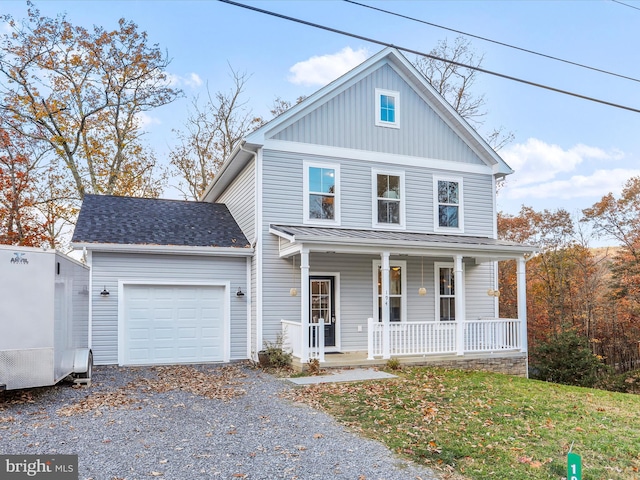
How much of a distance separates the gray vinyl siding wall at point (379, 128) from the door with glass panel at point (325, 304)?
3.66 metres

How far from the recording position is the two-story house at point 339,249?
37.7ft

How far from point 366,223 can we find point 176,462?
8.96 metres

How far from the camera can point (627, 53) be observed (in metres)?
12.9

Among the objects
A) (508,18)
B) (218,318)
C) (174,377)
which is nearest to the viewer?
(174,377)

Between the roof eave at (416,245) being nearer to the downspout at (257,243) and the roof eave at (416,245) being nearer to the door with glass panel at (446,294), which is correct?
the downspout at (257,243)

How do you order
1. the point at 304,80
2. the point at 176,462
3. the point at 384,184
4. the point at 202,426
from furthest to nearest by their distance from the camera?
1. the point at 304,80
2. the point at 384,184
3. the point at 202,426
4. the point at 176,462

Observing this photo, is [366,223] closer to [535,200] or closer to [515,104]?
[515,104]

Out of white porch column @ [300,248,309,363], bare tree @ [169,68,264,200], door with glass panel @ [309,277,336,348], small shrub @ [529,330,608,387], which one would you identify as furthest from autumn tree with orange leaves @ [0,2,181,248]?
small shrub @ [529,330,608,387]

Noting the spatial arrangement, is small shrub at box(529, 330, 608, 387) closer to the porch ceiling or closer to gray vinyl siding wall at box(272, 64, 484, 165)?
the porch ceiling

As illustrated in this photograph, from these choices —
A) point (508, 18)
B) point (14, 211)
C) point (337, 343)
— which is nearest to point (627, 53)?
point (508, 18)

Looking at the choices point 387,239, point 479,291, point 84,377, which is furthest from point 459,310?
point 84,377

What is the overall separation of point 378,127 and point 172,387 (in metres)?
8.53

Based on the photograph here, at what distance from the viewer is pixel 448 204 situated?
14031mm

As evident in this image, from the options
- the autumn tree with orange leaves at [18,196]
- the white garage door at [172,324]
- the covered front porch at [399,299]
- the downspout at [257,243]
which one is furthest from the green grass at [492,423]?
the autumn tree with orange leaves at [18,196]
